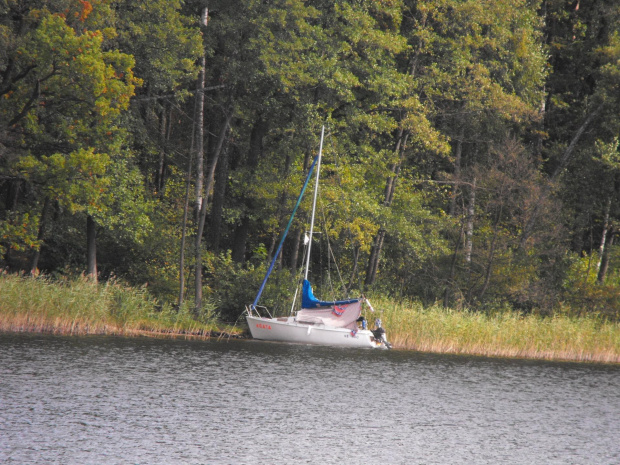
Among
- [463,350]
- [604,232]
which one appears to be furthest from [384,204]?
[604,232]

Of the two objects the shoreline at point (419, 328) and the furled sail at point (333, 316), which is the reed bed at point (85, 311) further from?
the furled sail at point (333, 316)

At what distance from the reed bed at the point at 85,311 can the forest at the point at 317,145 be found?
1394 mm

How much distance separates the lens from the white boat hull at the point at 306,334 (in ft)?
102

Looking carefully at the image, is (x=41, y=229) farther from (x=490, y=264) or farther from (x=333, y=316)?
Answer: (x=490, y=264)

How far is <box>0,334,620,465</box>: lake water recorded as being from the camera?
15.1 meters

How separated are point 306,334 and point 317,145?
8.55 m

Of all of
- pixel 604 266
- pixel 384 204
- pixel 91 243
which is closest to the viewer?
pixel 91 243

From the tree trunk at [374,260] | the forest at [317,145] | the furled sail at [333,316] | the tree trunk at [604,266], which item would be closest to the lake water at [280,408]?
the furled sail at [333,316]

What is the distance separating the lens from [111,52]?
2986 cm

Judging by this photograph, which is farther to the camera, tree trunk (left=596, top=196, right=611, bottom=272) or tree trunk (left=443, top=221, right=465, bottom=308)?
tree trunk (left=596, top=196, right=611, bottom=272)

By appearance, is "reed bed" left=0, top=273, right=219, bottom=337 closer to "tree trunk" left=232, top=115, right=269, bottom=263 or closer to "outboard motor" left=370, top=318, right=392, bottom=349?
"tree trunk" left=232, top=115, right=269, bottom=263

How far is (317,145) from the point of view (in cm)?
3466

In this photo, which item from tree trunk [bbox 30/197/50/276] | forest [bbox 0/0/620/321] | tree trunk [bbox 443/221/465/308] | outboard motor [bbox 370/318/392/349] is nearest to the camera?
forest [bbox 0/0/620/321]

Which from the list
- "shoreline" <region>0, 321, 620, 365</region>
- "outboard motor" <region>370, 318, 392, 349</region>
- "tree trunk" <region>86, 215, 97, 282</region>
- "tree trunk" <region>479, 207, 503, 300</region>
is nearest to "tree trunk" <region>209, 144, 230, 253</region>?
"tree trunk" <region>86, 215, 97, 282</region>
